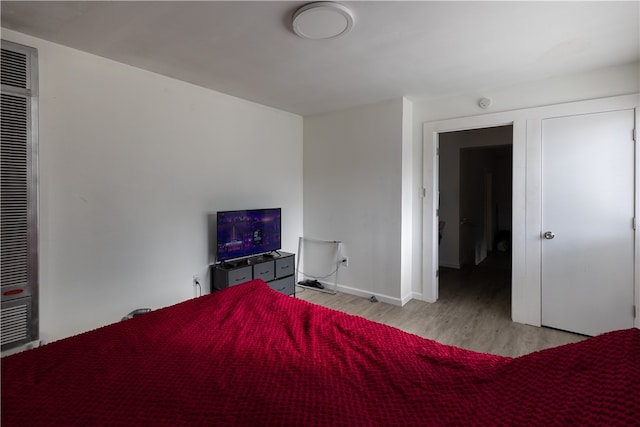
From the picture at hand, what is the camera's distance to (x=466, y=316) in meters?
3.28

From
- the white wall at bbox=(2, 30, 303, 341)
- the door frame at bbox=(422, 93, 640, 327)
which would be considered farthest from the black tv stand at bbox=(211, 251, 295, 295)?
the door frame at bbox=(422, 93, 640, 327)

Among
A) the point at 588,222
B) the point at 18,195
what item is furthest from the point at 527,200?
the point at 18,195

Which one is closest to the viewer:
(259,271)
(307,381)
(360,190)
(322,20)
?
(307,381)

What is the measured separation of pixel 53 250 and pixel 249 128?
2.29 m

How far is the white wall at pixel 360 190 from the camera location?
3666 millimetres

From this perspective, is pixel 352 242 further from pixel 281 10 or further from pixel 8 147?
pixel 8 147

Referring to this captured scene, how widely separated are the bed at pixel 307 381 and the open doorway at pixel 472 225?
2.63m

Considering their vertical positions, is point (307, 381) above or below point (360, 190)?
below

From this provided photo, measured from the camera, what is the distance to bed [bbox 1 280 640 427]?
93 centimetres

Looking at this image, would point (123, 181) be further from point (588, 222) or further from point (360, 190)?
point (588, 222)

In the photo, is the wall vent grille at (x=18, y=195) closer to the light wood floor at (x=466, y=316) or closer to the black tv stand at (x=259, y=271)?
the black tv stand at (x=259, y=271)

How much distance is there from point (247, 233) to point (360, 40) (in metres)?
2.27

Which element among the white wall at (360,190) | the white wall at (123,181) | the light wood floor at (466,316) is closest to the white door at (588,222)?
the light wood floor at (466,316)

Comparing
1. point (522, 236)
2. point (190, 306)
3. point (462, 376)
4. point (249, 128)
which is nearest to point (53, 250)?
point (190, 306)
